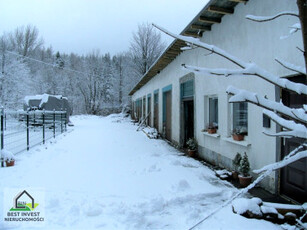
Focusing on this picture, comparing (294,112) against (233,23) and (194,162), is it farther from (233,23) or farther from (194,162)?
(194,162)

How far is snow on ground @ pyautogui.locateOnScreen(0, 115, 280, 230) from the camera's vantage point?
10.4 ft

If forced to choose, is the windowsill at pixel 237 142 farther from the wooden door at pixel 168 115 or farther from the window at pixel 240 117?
the wooden door at pixel 168 115

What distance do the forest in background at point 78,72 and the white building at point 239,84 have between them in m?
20.4

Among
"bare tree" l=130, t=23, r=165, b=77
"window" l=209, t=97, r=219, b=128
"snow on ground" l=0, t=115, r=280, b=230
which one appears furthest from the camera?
"bare tree" l=130, t=23, r=165, b=77

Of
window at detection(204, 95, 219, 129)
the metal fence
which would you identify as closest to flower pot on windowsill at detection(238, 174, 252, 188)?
window at detection(204, 95, 219, 129)

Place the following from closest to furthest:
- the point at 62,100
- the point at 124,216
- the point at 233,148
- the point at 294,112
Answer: the point at 294,112 < the point at 124,216 < the point at 233,148 < the point at 62,100

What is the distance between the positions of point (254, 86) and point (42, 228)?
14.4ft

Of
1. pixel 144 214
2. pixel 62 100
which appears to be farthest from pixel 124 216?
pixel 62 100

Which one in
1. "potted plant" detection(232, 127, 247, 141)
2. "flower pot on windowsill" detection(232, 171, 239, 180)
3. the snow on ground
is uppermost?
"potted plant" detection(232, 127, 247, 141)

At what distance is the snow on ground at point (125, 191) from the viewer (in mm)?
3184

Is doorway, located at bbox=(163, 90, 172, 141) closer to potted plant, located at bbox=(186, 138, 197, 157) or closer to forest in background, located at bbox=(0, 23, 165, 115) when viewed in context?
potted plant, located at bbox=(186, 138, 197, 157)

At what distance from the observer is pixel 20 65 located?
78.3ft

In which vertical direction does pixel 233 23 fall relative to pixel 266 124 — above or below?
above

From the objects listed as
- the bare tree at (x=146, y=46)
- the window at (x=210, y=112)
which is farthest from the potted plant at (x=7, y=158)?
the bare tree at (x=146, y=46)
